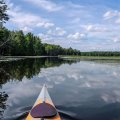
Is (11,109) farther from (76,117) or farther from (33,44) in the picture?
(33,44)

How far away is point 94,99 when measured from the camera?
68.2ft

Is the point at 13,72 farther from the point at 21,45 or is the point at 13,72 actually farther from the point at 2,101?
the point at 21,45

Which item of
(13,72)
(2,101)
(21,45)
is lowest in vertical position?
(2,101)

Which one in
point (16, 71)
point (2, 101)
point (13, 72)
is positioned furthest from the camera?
point (16, 71)

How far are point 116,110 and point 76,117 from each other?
10.2ft

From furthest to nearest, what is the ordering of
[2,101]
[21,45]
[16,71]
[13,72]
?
[21,45] → [16,71] → [13,72] → [2,101]

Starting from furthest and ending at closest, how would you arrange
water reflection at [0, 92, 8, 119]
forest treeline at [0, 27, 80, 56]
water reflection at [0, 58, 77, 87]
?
forest treeline at [0, 27, 80, 56] < water reflection at [0, 58, 77, 87] < water reflection at [0, 92, 8, 119]

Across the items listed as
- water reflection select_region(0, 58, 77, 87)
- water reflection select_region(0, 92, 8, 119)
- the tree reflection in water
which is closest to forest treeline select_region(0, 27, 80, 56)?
water reflection select_region(0, 58, 77, 87)

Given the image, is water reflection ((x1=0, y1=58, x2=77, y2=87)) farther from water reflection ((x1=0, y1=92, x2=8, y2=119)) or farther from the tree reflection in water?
water reflection ((x1=0, y1=92, x2=8, y2=119))

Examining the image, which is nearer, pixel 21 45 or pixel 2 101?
pixel 2 101

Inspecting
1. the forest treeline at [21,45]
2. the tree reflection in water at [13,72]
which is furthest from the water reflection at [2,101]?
the forest treeline at [21,45]

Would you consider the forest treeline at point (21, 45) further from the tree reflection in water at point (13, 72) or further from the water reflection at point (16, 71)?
the tree reflection in water at point (13, 72)

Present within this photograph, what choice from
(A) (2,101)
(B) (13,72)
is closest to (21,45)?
(B) (13,72)

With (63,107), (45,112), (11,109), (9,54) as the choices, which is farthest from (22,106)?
(9,54)
